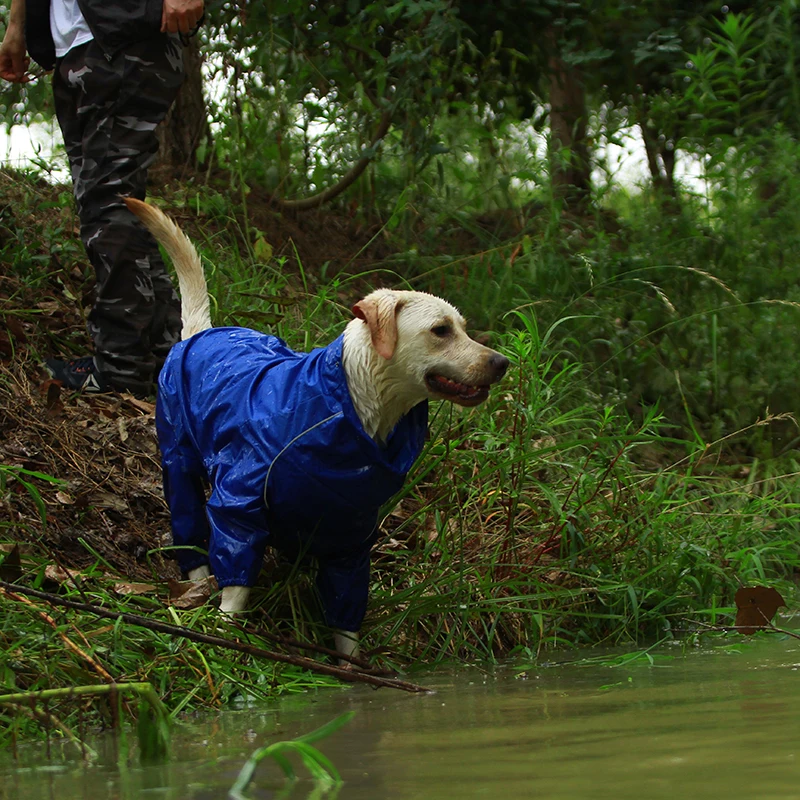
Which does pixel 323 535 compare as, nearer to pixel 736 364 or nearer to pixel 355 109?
pixel 736 364

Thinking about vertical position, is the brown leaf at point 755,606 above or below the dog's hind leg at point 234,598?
below

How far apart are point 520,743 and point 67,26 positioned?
148 inches

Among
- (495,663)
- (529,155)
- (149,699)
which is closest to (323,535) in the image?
(495,663)

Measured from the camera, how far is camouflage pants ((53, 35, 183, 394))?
179 inches

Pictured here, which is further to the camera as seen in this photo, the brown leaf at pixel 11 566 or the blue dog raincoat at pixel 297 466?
the blue dog raincoat at pixel 297 466

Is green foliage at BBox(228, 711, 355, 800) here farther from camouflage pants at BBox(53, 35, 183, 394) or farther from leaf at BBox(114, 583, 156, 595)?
camouflage pants at BBox(53, 35, 183, 394)

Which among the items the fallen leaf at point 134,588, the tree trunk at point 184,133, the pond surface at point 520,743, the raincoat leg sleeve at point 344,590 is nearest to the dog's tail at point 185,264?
the fallen leaf at point 134,588

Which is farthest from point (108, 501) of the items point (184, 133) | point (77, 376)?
point (184, 133)

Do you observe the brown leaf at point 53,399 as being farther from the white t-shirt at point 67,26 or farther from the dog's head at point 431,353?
the dog's head at point 431,353

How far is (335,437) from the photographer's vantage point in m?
3.21

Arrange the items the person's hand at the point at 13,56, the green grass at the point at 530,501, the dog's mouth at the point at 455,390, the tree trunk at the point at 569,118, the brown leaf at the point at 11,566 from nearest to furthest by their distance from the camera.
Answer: the green grass at the point at 530,501, the brown leaf at the point at 11,566, the dog's mouth at the point at 455,390, the person's hand at the point at 13,56, the tree trunk at the point at 569,118

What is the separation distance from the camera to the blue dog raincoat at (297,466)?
322 cm

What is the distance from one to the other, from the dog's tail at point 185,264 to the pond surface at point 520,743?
5.91 ft

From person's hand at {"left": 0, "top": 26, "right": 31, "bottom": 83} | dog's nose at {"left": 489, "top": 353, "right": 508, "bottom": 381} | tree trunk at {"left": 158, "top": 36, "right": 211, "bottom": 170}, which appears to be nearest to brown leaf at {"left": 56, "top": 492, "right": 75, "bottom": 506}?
dog's nose at {"left": 489, "top": 353, "right": 508, "bottom": 381}
